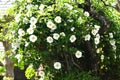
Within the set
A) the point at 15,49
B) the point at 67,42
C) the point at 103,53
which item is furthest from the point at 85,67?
the point at 15,49

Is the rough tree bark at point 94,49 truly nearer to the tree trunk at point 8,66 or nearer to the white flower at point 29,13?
the white flower at point 29,13

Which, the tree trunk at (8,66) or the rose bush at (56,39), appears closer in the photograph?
the rose bush at (56,39)

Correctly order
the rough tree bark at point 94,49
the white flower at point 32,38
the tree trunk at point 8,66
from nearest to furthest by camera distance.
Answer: the white flower at point 32,38
the rough tree bark at point 94,49
the tree trunk at point 8,66

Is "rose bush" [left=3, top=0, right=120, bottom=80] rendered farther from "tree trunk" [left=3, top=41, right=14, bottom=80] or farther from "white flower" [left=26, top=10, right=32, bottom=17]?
"tree trunk" [left=3, top=41, right=14, bottom=80]

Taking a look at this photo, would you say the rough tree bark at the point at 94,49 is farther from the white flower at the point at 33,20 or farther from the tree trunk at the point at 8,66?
the tree trunk at the point at 8,66

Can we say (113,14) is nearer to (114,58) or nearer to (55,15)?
(114,58)

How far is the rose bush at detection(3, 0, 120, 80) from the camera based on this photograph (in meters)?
4.40

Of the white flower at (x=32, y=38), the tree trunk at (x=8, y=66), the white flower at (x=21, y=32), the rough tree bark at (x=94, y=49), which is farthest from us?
the tree trunk at (x=8, y=66)

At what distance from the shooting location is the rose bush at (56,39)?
14.4ft

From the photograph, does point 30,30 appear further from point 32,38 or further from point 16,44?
point 16,44

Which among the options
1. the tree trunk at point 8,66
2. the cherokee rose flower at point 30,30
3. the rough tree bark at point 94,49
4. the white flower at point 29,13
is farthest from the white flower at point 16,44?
the tree trunk at point 8,66

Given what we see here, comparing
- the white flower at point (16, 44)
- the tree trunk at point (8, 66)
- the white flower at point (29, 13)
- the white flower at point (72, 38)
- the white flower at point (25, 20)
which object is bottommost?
the tree trunk at point (8, 66)

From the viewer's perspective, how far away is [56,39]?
4367 millimetres

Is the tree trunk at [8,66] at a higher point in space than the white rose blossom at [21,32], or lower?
lower
